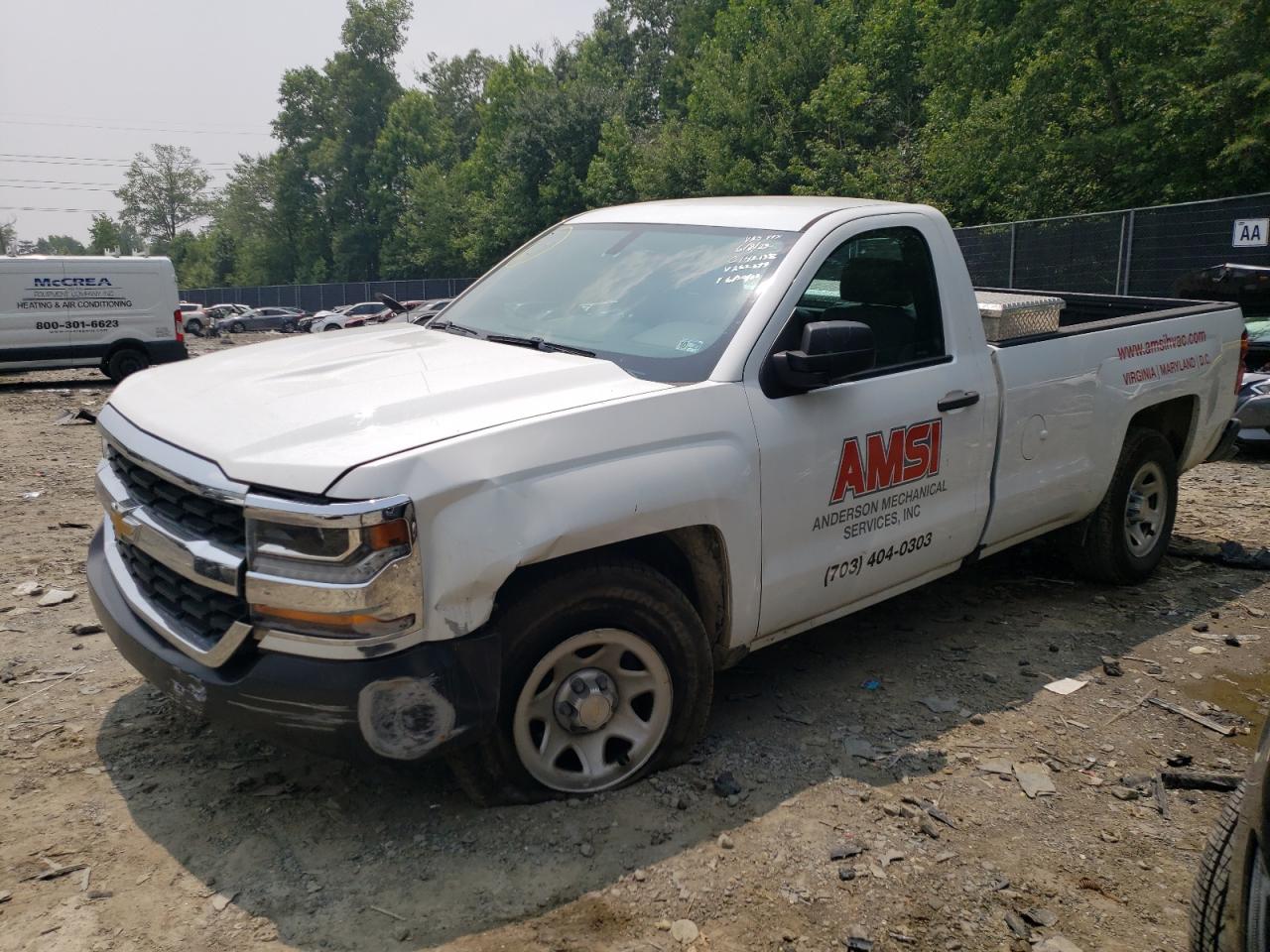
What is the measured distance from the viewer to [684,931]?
2.70 metres

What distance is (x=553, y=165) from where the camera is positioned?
153 ft

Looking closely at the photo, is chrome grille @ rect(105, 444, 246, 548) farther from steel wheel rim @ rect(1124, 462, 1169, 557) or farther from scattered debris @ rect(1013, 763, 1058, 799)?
steel wheel rim @ rect(1124, 462, 1169, 557)

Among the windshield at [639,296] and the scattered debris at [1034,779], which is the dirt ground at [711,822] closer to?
the scattered debris at [1034,779]

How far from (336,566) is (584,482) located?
0.72 meters

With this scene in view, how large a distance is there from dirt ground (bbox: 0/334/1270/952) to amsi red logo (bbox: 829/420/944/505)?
914 millimetres

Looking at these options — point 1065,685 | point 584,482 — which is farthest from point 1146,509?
point 584,482

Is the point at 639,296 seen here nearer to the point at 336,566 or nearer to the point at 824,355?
the point at 824,355

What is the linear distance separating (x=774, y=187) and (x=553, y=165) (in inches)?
705

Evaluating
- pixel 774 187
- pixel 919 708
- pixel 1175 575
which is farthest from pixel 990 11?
pixel 919 708

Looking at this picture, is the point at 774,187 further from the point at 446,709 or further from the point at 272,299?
the point at 272,299

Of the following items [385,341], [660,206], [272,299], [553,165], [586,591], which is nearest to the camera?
[586,591]

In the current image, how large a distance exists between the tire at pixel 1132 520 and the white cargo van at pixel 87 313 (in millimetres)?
15914

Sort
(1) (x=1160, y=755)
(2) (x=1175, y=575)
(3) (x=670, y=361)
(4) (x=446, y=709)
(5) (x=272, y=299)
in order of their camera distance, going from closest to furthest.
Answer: (4) (x=446, y=709) → (3) (x=670, y=361) → (1) (x=1160, y=755) → (2) (x=1175, y=575) → (5) (x=272, y=299)

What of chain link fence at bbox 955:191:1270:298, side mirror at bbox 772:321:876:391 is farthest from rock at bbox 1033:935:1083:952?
chain link fence at bbox 955:191:1270:298
